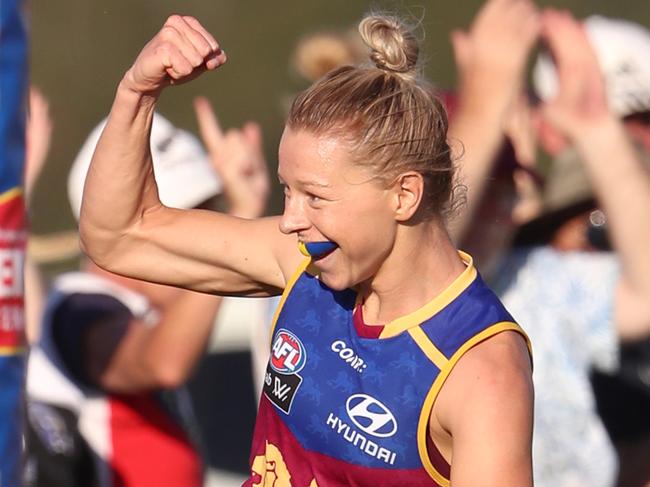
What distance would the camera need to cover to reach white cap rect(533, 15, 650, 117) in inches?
183

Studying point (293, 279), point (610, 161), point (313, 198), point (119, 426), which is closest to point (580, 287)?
point (610, 161)

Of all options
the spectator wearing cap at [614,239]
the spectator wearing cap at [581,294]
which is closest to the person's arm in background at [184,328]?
the spectator wearing cap at [581,294]

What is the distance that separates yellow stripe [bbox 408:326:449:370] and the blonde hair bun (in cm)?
43

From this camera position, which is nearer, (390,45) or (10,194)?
(390,45)

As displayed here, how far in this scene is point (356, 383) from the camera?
230cm

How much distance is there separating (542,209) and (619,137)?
626 millimetres

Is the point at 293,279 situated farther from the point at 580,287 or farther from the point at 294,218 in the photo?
the point at 580,287

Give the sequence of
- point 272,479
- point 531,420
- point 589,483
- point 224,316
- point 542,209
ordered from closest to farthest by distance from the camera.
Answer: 1. point 531,420
2. point 272,479
3. point 589,483
4. point 542,209
5. point 224,316

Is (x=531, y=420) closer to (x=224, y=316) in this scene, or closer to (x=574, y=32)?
(x=574, y=32)

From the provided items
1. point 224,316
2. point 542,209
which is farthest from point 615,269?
point 224,316

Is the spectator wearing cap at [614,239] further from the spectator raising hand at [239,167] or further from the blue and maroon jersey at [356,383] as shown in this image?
the blue and maroon jersey at [356,383]

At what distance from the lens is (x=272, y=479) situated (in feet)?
8.02

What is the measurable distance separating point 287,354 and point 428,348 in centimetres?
31

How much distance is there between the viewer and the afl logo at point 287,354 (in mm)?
2400
